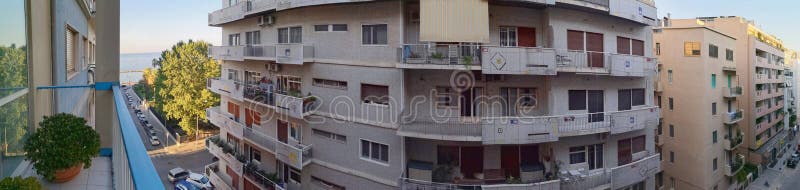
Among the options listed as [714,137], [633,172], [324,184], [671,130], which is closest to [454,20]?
[324,184]

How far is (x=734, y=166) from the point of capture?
77.4ft

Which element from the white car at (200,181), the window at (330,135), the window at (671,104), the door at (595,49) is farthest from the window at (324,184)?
the window at (671,104)

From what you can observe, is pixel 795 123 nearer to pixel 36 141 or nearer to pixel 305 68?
pixel 305 68

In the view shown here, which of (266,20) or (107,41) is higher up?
(266,20)

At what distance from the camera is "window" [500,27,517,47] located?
33.1 ft

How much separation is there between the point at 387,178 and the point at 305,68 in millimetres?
4634

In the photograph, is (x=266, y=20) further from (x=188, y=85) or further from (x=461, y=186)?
(x=188, y=85)

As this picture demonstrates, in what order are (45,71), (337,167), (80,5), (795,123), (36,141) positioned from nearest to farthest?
(36,141)
(45,71)
(80,5)
(337,167)
(795,123)

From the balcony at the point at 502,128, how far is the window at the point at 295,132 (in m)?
4.74

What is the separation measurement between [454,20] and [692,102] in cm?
1749

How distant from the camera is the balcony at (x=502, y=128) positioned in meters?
8.97

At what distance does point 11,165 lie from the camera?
13.0 ft

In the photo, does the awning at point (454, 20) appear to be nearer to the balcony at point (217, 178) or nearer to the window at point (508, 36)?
the window at point (508, 36)

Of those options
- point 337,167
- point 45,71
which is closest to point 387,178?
point 337,167
